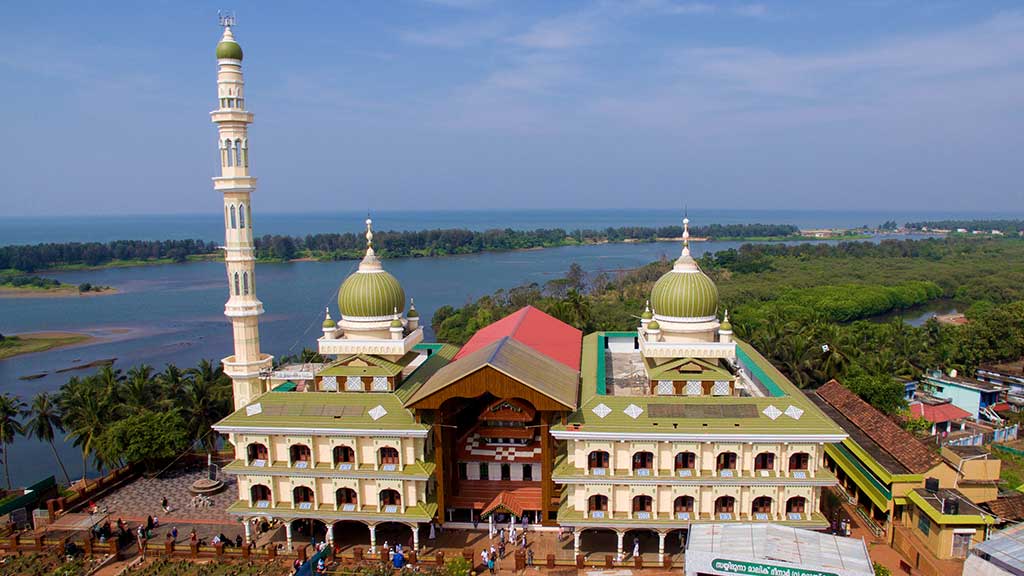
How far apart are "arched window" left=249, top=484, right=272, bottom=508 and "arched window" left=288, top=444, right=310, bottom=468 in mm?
1459

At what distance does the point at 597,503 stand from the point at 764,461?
590 cm

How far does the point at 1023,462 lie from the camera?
108 ft

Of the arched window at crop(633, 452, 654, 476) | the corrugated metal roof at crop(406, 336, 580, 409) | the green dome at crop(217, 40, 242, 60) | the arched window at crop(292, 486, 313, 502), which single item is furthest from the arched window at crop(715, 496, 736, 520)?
the green dome at crop(217, 40, 242, 60)

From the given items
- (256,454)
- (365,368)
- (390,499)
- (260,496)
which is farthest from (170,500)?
(390,499)

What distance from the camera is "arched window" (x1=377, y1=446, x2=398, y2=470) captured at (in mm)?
24703

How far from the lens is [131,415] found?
1291 inches

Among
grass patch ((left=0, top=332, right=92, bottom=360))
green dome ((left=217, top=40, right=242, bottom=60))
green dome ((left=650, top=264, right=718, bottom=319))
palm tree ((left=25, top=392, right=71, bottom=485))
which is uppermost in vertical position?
green dome ((left=217, top=40, right=242, bottom=60))

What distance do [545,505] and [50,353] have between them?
69821 mm

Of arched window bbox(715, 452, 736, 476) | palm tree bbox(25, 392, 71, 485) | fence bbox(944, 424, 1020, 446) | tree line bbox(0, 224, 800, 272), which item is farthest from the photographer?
tree line bbox(0, 224, 800, 272)

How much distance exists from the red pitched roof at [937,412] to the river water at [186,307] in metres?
47.7

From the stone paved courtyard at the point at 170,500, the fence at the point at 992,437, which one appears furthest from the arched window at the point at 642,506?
the fence at the point at 992,437

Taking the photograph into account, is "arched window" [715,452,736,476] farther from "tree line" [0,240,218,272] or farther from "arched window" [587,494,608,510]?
"tree line" [0,240,218,272]

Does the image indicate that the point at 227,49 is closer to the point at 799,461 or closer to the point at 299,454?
the point at 299,454

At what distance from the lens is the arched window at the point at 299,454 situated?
2505cm
